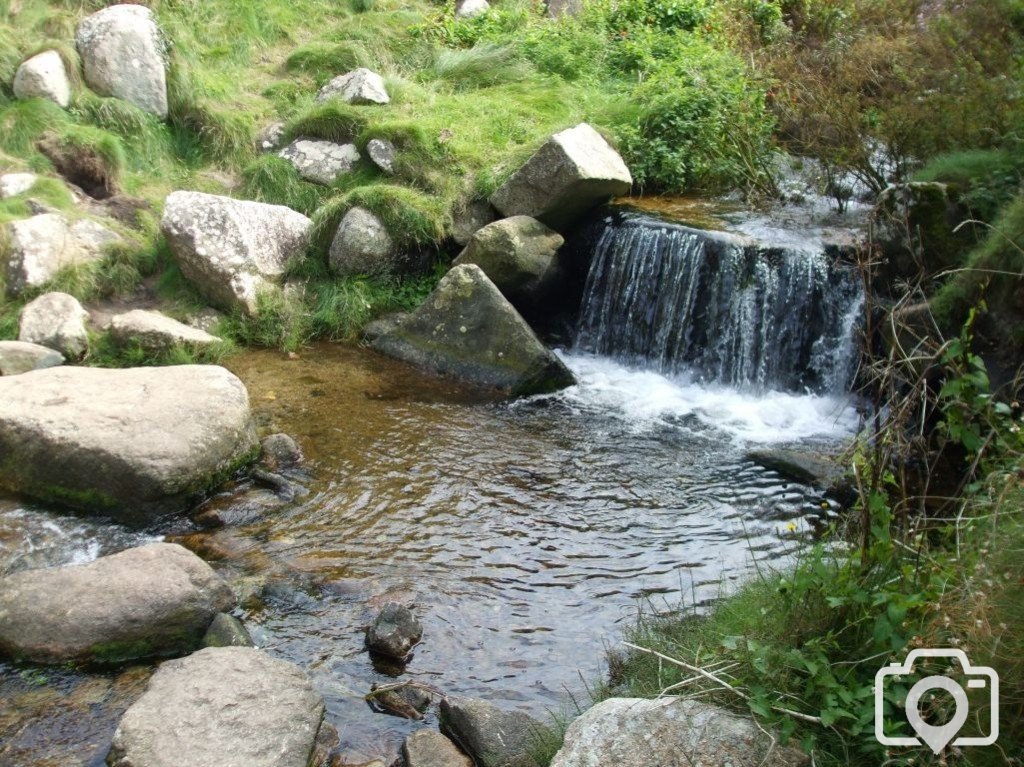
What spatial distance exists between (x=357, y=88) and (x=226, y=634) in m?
7.58

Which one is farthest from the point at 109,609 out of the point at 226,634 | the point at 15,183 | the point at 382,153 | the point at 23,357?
the point at 382,153

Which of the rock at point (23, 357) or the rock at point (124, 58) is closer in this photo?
the rock at point (23, 357)

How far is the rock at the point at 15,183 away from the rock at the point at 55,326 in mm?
1524

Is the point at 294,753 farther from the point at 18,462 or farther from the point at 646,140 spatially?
the point at 646,140

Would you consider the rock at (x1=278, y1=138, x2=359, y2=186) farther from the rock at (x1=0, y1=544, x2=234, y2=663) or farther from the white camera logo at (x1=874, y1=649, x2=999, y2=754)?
the white camera logo at (x1=874, y1=649, x2=999, y2=754)

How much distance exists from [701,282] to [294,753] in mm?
5622

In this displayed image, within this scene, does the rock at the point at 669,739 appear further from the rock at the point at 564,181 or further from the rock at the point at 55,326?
the rock at the point at 564,181

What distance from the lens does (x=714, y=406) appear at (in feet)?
24.0

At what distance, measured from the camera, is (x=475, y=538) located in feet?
17.2

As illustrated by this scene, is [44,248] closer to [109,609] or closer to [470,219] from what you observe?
[470,219]

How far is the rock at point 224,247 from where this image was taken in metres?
8.05

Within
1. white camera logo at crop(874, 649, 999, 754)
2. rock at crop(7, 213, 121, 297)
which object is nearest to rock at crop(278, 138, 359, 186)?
rock at crop(7, 213, 121, 297)

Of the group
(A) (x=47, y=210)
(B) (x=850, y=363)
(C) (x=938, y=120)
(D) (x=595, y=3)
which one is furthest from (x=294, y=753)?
(D) (x=595, y=3)

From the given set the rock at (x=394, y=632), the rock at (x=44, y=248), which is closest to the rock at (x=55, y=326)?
the rock at (x=44, y=248)
